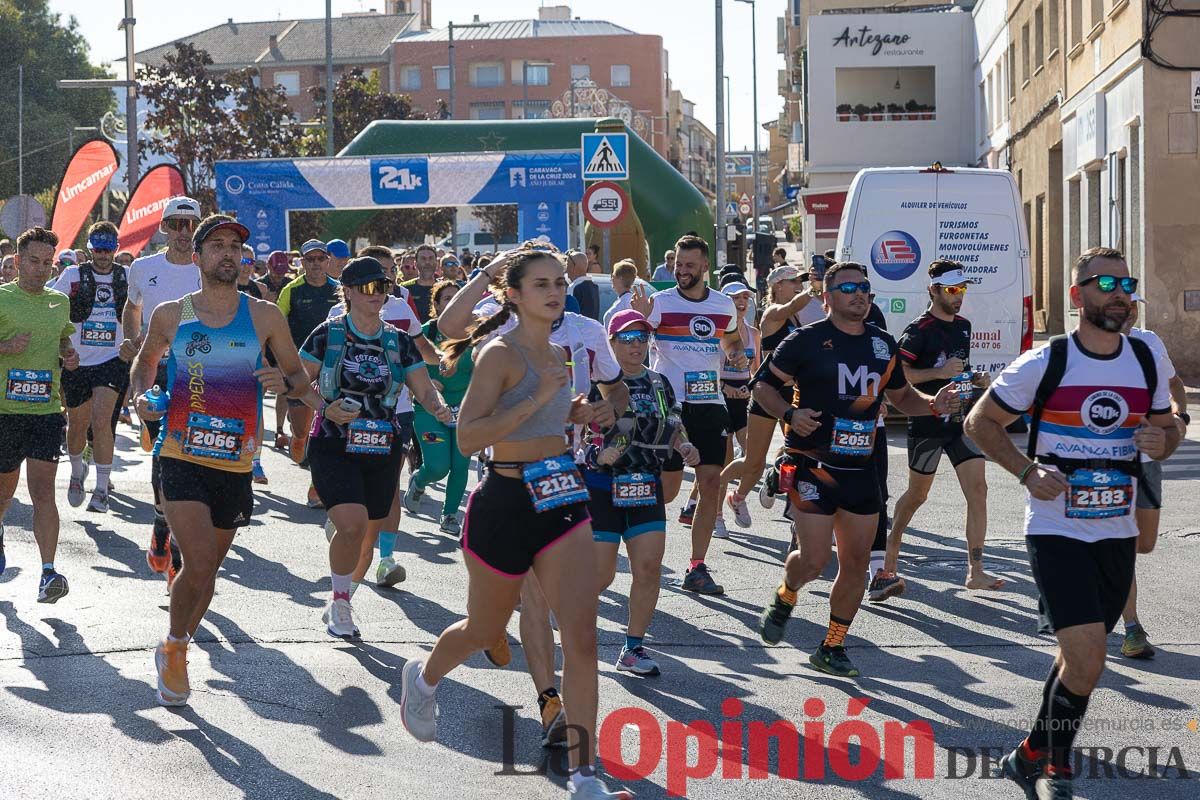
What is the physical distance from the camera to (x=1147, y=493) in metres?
6.51

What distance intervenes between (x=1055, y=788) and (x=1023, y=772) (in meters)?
0.24

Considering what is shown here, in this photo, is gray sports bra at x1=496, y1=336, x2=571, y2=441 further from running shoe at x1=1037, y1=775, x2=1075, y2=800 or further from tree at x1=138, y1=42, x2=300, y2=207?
tree at x1=138, y1=42, x2=300, y2=207

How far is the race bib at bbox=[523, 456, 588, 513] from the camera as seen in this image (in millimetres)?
5258

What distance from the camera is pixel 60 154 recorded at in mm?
70688

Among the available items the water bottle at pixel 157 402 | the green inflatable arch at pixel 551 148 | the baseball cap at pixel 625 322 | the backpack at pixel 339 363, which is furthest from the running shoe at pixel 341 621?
the green inflatable arch at pixel 551 148

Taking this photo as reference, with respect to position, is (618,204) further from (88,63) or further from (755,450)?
(88,63)

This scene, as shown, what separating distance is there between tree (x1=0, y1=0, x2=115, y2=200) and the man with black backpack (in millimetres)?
58982

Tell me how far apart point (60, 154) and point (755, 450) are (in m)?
65.9

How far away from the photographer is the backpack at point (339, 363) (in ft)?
26.4

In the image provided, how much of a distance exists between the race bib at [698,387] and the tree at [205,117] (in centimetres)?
3653

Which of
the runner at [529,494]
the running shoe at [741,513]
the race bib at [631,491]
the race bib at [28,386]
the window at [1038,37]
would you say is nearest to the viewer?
the runner at [529,494]

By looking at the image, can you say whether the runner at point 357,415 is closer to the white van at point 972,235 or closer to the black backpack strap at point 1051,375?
the black backpack strap at point 1051,375

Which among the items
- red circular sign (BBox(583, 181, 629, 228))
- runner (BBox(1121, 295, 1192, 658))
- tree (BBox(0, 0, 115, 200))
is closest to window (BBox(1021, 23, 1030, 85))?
red circular sign (BBox(583, 181, 629, 228))

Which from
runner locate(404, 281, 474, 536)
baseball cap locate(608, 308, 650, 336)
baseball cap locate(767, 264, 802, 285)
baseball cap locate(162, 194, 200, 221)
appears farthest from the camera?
baseball cap locate(767, 264, 802, 285)
